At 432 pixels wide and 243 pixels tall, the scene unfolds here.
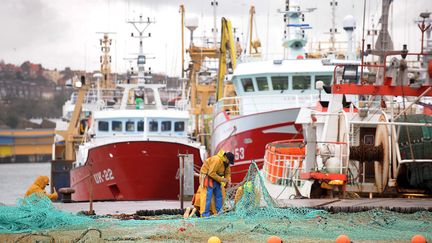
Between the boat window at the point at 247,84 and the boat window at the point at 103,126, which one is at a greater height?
the boat window at the point at 247,84

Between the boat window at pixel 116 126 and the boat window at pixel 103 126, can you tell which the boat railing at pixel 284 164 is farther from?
the boat window at pixel 103 126

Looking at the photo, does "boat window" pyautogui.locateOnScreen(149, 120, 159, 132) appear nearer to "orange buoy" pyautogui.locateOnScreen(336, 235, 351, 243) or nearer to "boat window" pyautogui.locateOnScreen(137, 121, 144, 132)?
"boat window" pyautogui.locateOnScreen(137, 121, 144, 132)

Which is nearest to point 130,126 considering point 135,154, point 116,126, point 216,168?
point 116,126

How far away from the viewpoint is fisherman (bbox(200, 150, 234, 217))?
1461 cm

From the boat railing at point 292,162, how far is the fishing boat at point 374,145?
0.02 m

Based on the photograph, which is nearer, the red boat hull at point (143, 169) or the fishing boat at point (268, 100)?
the red boat hull at point (143, 169)

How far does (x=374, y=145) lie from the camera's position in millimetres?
19188

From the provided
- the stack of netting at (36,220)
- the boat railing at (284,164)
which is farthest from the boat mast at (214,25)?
the stack of netting at (36,220)

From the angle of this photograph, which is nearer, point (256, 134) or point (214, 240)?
point (214, 240)

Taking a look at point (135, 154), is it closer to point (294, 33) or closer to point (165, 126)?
point (165, 126)

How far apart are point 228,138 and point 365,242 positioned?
57.9ft

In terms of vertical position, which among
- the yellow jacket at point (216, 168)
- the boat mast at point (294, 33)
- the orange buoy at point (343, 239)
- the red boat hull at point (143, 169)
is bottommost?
the red boat hull at point (143, 169)

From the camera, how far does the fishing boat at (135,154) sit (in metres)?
27.2

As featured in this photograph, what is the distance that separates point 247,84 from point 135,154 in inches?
211
